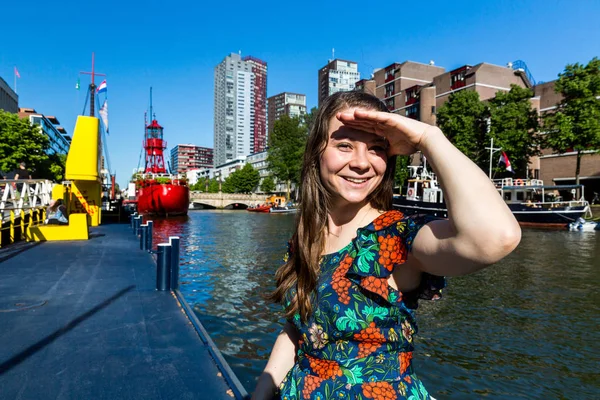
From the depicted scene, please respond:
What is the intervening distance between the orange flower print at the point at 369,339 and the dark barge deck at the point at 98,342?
203cm

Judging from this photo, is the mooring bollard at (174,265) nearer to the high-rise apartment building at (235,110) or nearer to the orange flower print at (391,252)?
the orange flower print at (391,252)

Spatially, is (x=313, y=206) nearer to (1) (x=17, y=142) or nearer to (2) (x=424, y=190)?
(2) (x=424, y=190)

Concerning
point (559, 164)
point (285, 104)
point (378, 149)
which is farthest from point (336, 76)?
point (378, 149)

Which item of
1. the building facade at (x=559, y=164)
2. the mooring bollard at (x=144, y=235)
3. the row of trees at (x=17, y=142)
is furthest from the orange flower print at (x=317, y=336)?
the building facade at (x=559, y=164)

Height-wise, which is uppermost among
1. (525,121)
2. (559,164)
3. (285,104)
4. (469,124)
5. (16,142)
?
(285,104)

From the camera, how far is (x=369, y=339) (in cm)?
128

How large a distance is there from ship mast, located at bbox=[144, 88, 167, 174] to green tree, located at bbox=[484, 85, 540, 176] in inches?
1553

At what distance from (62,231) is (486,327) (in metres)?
11.8

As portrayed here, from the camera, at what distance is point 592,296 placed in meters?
9.38

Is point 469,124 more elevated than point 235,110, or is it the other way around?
point 235,110

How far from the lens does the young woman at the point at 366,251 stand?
44.0 inches

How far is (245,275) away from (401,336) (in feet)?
35.6

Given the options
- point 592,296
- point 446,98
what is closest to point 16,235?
point 592,296

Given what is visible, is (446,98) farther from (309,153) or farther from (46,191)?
(309,153)
